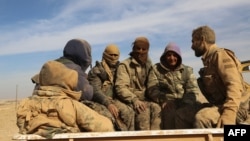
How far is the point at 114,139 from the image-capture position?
123 inches

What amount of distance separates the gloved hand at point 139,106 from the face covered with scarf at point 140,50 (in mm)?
725

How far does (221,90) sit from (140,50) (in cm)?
153

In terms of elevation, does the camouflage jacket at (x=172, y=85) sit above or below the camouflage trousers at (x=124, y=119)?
above

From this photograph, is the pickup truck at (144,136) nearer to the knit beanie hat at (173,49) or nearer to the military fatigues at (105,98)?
the military fatigues at (105,98)

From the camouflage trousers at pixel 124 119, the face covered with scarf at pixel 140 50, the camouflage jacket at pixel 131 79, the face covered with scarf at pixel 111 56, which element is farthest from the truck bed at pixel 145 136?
the face covered with scarf at pixel 111 56

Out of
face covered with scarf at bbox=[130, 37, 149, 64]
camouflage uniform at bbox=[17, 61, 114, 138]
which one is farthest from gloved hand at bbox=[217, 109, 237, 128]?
face covered with scarf at bbox=[130, 37, 149, 64]

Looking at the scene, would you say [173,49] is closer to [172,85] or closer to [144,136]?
[172,85]

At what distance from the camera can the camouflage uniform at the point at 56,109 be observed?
10.7 feet

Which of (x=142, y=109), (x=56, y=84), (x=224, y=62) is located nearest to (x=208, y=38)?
(x=224, y=62)

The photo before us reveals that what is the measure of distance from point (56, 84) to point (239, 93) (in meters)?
1.94

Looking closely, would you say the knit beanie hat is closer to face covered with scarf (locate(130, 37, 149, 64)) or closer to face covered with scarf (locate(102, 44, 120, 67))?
face covered with scarf (locate(130, 37, 149, 64))

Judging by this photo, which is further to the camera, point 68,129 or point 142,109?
point 142,109

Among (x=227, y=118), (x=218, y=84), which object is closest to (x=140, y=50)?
(x=218, y=84)

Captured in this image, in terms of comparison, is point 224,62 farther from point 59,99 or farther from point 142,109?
point 59,99
